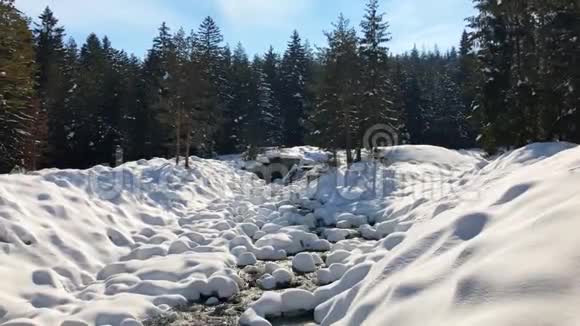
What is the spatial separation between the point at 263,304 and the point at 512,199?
390cm

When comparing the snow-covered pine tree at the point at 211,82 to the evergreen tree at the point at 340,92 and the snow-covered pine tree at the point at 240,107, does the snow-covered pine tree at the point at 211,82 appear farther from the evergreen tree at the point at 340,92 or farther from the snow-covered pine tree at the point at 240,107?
the evergreen tree at the point at 340,92

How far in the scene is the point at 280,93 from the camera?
47.9 m

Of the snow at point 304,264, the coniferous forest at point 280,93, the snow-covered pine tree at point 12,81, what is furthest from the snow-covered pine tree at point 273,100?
the snow at point 304,264

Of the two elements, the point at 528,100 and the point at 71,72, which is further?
the point at 71,72

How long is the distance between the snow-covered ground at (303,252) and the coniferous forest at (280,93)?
518 centimetres

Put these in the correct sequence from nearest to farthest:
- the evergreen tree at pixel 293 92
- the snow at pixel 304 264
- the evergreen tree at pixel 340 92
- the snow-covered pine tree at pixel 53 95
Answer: the snow at pixel 304 264, the evergreen tree at pixel 340 92, the snow-covered pine tree at pixel 53 95, the evergreen tree at pixel 293 92

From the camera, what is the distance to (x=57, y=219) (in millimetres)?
10156

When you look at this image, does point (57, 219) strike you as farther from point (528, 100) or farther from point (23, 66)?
point (528, 100)

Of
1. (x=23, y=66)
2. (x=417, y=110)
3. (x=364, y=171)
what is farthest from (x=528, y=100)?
(x=417, y=110)

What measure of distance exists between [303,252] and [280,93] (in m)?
38.9

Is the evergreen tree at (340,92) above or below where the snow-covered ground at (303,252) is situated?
above

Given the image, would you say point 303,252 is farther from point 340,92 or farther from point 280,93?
point 280,93

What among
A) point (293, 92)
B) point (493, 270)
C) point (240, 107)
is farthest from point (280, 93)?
point (493, 270)

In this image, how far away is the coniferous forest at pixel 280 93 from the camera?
17.1 metres
